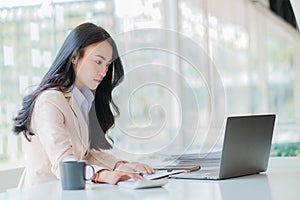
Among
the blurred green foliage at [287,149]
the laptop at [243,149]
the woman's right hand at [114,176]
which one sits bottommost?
the blurred green foliage at [287,149]

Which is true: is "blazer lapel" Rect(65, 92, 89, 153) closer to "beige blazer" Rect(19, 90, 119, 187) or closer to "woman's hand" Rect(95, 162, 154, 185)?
"beige blazer" Rect(19, 90, 119, 187)

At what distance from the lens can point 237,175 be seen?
1.62 meters

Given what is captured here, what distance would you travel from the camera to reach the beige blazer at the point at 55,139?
1.77 meters

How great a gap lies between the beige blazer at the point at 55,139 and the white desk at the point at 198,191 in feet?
0.57

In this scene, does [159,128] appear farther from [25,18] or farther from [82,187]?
[25,18]

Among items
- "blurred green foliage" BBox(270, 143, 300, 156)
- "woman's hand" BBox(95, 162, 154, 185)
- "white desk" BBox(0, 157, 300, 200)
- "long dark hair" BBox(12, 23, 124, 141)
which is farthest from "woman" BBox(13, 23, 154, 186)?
"blurred green foliage" BBox(270, 143, 300, 156)

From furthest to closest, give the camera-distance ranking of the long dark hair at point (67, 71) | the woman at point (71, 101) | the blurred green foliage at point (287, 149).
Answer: the blurred green foliage at point (287, 149)
the long dark hair at point (67, 71)
the woman at point (71, 101)

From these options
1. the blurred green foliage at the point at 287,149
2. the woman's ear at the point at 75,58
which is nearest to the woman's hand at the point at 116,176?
the woman's ear at the point at 75,58

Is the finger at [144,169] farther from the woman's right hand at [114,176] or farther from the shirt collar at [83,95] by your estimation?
the shirt collar at [83,95]

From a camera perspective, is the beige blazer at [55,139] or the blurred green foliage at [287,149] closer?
the beige blazer at [55,139]

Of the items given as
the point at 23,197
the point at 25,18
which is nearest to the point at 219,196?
the point at 23,197

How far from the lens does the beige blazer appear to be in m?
1.77

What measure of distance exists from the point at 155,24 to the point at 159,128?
2.02 meters

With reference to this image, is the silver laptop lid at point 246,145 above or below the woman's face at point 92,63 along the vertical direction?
below
